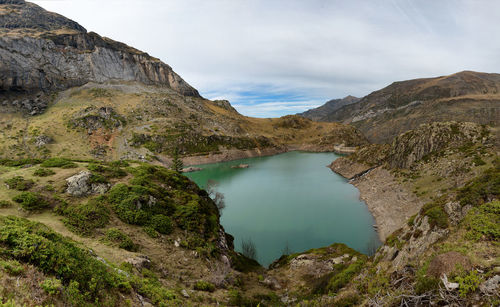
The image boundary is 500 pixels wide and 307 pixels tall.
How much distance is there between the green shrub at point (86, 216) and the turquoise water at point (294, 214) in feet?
59.7

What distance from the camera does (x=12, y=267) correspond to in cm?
525

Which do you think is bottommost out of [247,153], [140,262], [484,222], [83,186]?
[140,262]

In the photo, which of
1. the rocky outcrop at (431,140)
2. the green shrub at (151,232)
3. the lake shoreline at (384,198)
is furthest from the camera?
the rocky outcrop at (431,140)

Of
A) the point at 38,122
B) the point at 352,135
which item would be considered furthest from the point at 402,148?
the point at 38,122

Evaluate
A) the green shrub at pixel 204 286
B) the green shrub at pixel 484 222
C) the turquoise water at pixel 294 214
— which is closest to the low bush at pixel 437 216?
the green shrub at pixel 484 222

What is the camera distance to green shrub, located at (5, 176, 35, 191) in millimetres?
14266

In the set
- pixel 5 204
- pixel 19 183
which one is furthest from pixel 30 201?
pixel 19 183

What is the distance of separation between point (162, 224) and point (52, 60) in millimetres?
133639

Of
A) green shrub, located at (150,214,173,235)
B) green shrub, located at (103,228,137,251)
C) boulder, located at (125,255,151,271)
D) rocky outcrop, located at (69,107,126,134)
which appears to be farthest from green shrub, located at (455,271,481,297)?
rocky outcrop, located at (69,107,126,134)

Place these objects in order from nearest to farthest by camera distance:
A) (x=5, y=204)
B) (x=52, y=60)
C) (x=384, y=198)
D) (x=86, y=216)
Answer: (x=5, y=204) → (x=86, y=216) → (x=384, y=198) → (x=52, y=60)

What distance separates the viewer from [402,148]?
49.4 metres

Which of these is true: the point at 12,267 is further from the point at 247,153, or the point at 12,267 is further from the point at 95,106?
the point at 95,106

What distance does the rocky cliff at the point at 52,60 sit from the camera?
85.5 meters

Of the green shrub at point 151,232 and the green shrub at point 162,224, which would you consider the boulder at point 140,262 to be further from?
the green shrub at point 162,224
